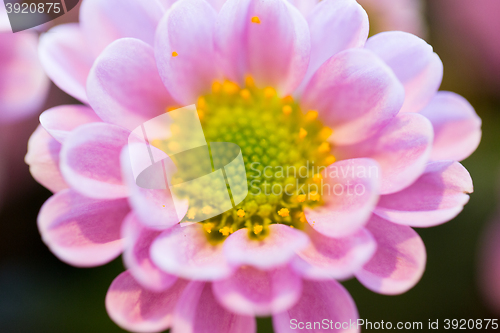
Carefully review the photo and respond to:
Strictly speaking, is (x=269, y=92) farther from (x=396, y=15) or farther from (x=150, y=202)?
(x=396, y=15)

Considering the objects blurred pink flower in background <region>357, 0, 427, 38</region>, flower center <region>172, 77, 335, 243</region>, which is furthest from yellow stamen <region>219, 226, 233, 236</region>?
blurred pink flower in background <region>357, 0, 427, 38</region>

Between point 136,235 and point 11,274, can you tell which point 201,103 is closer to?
point 136,235

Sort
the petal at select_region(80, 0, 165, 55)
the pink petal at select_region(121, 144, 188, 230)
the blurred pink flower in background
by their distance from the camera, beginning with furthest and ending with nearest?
1. the blurred pink flower in background
2. the petal at select_region(80, 0, 165, 55)
3. the pink petal at select_region(121, 144, 188, 230)

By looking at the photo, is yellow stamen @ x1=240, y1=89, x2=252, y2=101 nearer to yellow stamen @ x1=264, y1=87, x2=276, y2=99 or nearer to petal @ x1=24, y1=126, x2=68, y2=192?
yellow stamen @ x1=264, y1=87, x2=276, y2=99

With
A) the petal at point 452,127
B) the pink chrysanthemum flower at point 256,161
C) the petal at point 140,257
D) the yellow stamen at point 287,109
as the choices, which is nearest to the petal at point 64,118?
the pink chrysanthemum flower at point 256,161

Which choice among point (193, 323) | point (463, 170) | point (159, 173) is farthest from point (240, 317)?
point (463, 170)

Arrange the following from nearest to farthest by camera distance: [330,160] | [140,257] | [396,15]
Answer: [140,257] → [330,160] → [396,15]

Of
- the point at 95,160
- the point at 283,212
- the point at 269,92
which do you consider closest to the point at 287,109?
the point at 269,92
